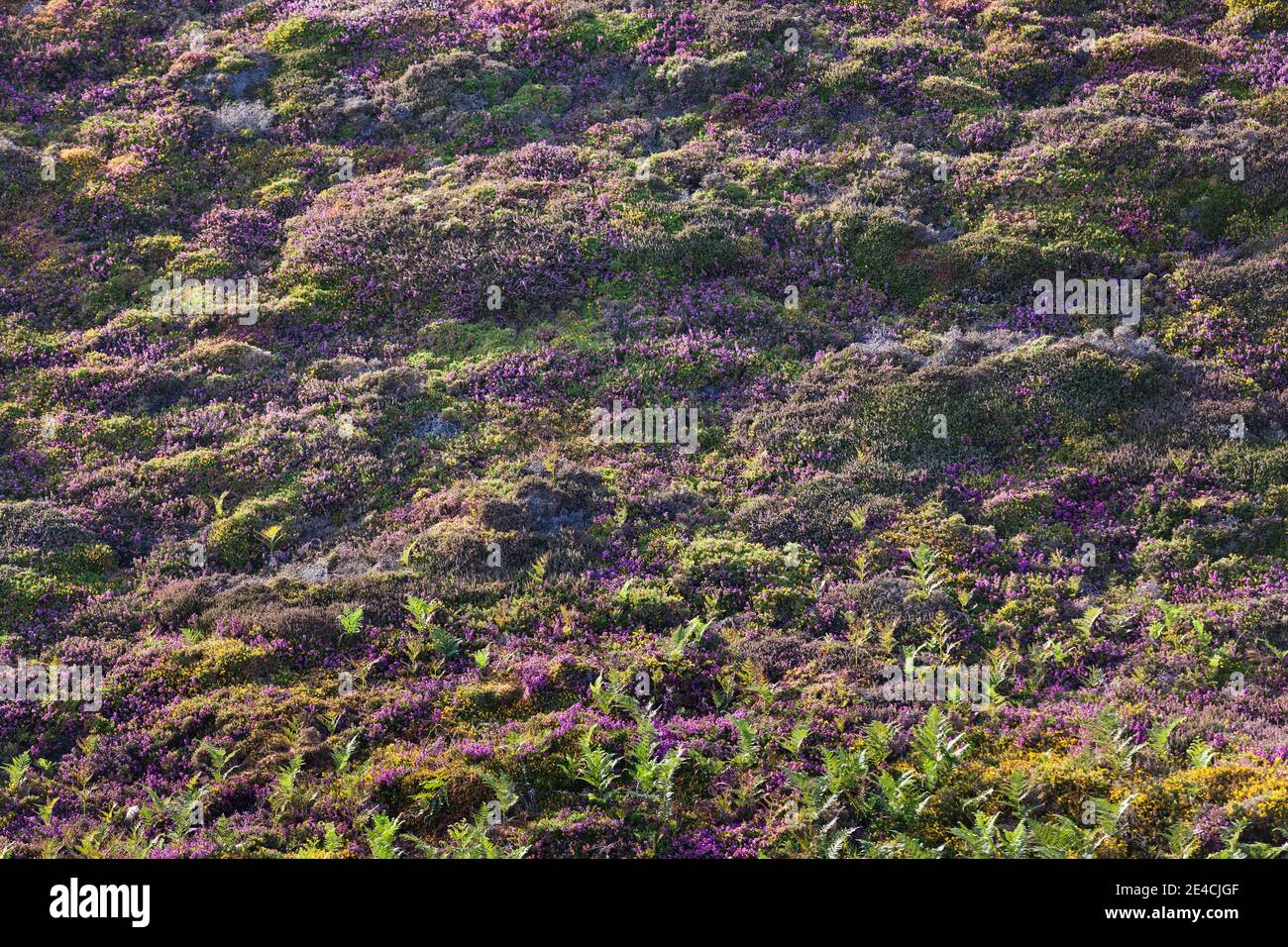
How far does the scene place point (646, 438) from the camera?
21.8 meters

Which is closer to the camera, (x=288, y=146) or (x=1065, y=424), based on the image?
(x=1065, y=424)

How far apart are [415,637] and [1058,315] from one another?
14.3 m

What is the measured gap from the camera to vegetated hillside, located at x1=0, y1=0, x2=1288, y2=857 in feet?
49.0

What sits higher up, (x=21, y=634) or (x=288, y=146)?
(x=288, y=146)

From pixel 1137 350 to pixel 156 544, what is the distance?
1815 cm

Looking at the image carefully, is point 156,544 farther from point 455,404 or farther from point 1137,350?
point 1137,350

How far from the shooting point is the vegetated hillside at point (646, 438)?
49.0ft

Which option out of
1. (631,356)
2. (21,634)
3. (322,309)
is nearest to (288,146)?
(322,309)

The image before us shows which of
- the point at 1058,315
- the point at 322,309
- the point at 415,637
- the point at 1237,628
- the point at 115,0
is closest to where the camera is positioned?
the point at 1237,628

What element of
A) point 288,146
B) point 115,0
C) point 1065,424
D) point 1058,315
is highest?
point 115,0

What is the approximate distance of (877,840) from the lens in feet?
45.4

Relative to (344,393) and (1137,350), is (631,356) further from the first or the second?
(1137,350)

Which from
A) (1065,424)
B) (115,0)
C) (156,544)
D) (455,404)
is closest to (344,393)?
(455,404)

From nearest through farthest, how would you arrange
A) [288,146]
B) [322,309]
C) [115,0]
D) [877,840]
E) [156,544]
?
[877,840], [156,544], [322,309], [288,146], [115,0]
